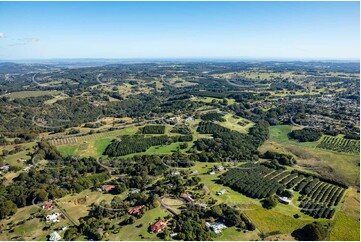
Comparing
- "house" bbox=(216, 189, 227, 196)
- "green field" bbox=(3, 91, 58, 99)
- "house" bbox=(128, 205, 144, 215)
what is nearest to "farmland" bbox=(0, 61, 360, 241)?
"house" bbox=(216, 189, 227, 196)

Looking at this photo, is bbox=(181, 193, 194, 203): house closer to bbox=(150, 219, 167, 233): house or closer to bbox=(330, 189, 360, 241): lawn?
bbox=(150, 219, 167, 233): house

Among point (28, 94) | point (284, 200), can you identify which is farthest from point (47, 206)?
point (28, 94)

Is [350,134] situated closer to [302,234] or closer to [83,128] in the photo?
[302,234]

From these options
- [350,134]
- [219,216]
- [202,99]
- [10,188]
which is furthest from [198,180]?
[202,99]

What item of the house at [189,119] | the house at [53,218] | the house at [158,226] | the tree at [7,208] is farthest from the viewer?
the house at [189,119]

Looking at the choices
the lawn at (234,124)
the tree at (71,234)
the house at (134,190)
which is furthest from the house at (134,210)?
the lawn at (234,124)

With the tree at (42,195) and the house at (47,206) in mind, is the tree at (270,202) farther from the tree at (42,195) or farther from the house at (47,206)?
the tree at (42,195)

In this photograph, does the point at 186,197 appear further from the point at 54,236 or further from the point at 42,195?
the point at 42,195
